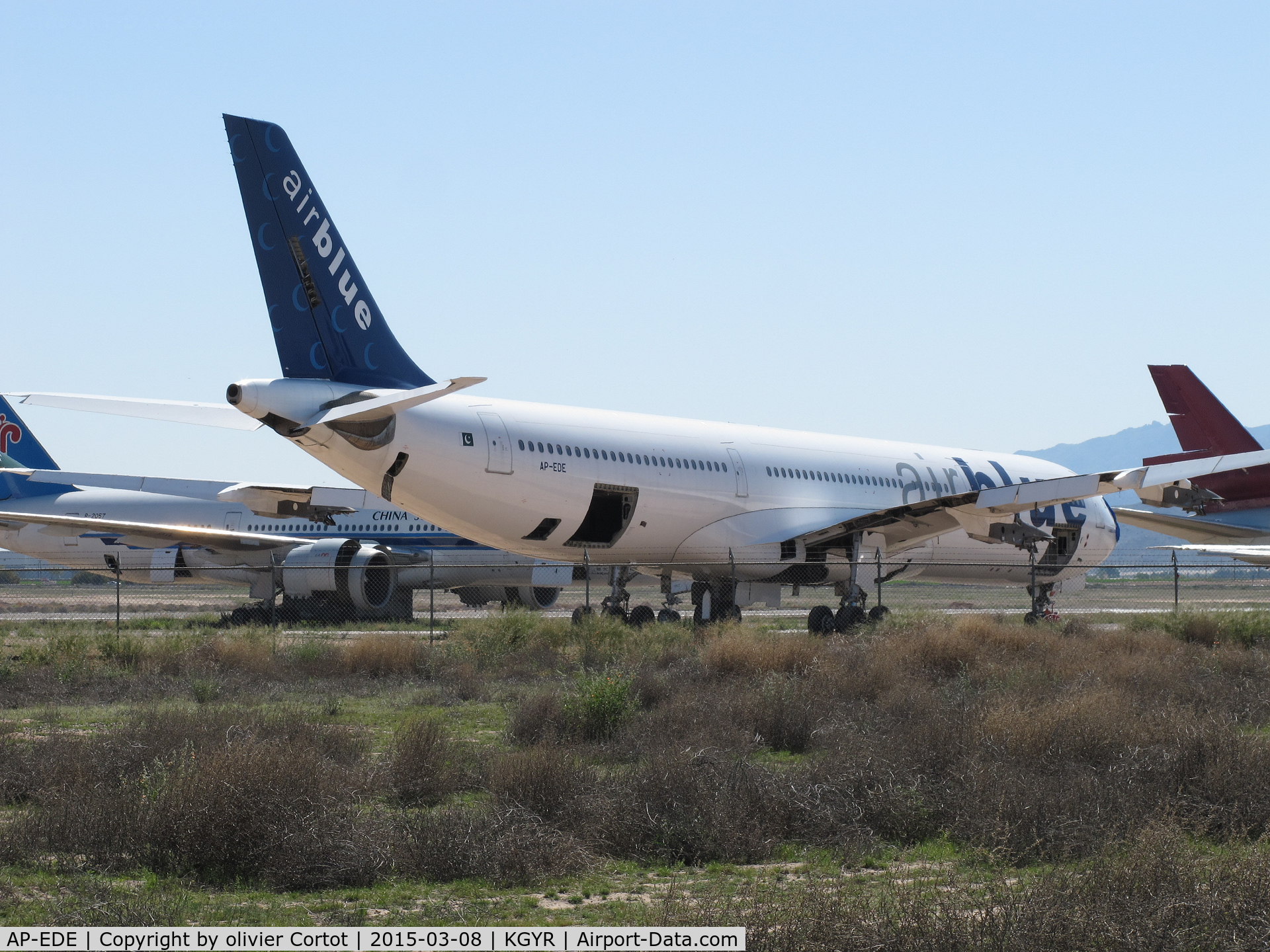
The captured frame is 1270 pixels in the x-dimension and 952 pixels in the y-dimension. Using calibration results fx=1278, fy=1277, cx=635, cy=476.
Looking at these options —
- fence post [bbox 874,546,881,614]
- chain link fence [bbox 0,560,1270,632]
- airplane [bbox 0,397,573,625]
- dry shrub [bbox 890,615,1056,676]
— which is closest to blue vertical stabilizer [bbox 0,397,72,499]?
airplane [bbox 0,397,573,625]

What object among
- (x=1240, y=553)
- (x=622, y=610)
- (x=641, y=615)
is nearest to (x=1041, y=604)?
(x=1240, y=553)

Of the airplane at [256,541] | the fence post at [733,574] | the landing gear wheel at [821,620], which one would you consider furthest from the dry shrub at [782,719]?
the airplane at [256,541]

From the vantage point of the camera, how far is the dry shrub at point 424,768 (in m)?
8.16

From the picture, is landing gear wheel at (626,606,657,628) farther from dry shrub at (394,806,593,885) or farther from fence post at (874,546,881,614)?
dry shrub at (394,806,593,885)

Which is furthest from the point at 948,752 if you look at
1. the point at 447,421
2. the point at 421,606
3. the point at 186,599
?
the point at 186,599

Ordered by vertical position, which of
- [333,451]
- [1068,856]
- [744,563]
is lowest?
[1068,856]

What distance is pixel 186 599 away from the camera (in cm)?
6166

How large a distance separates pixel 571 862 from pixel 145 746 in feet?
11.5

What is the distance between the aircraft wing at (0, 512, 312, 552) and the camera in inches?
1071

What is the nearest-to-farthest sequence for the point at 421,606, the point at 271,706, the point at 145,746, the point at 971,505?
the point at 145,746
the point at 271,706
the point at 971,505
the point at 421,606

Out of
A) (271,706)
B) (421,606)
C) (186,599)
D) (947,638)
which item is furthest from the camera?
(186,599)

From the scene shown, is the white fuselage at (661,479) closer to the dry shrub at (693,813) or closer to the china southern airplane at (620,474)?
the china southern airplane at (620,474)

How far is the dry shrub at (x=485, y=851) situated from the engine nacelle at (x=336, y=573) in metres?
19.8

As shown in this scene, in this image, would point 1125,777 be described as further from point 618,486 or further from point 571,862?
point 618,486
